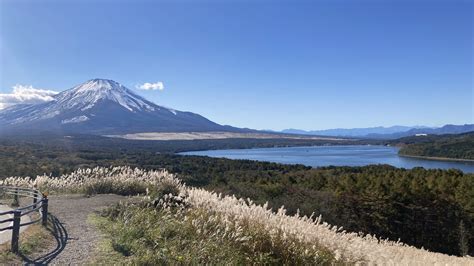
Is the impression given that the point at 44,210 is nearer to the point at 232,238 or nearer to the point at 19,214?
the point at 19,214

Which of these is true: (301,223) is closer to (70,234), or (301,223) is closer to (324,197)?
(70,234)

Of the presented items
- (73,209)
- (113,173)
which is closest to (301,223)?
(73,209)

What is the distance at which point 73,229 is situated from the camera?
10641 mm

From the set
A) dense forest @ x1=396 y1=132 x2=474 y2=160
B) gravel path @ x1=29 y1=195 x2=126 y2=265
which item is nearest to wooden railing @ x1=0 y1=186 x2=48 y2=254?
gravel path @ x1=29 y1=195 x2=126 y2=265

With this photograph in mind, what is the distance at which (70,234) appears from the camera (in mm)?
10062

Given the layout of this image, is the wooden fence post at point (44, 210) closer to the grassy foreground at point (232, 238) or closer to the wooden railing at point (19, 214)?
the wooden railing at point (19, 214)

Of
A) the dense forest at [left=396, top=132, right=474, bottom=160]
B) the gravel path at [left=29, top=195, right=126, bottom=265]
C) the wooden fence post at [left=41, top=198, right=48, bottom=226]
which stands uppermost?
the wooden fence post at [left=41, top=198, right=48, bottom=226]

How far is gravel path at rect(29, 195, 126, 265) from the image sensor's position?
26.1ft

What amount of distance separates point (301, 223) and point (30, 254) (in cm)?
472

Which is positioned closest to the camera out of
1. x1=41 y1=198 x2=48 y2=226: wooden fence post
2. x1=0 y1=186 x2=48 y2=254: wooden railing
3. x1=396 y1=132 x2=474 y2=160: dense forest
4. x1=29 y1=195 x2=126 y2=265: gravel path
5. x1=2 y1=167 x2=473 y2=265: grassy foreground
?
x1=2 y1=167 x2=473 y2=265: grassy foreground

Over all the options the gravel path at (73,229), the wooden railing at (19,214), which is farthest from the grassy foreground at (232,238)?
the wooden railing at (19,214)

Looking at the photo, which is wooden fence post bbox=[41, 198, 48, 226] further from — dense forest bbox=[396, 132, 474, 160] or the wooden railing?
dense forest bbox=[396, 132, 474, 160]

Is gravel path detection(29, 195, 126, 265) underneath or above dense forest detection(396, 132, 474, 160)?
above

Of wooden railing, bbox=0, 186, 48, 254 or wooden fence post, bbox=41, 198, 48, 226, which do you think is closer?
wooden railing, bbox=0, 186, 48, 254
